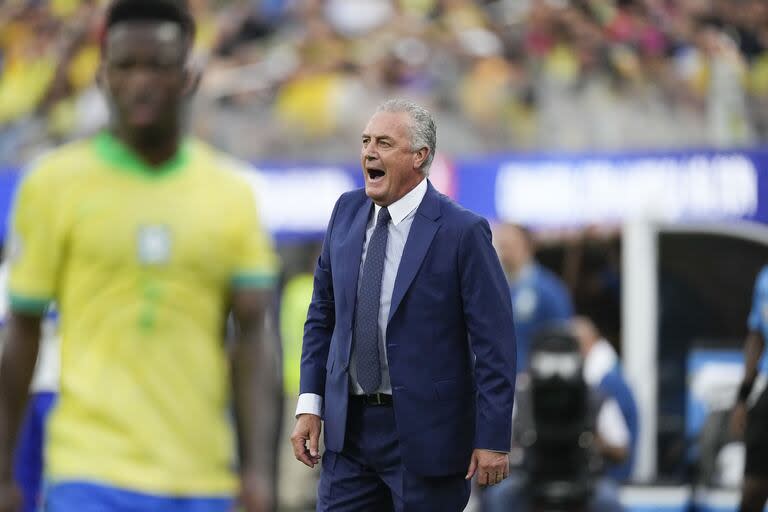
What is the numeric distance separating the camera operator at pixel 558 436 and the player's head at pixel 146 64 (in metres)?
6.01

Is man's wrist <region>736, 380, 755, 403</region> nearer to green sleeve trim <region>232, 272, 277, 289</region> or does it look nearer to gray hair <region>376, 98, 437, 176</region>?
gray hair <region>376, 98, 437, 176</region>

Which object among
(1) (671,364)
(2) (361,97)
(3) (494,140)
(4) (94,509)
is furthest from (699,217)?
(4) (94,509)

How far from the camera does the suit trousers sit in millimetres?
5103

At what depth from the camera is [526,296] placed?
1023 cm

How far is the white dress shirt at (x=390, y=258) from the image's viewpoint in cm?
513

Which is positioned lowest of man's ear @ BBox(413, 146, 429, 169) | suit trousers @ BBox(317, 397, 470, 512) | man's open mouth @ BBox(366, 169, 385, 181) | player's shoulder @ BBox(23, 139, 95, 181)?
suit trousers @ BBox(317, 397, 470, 512)

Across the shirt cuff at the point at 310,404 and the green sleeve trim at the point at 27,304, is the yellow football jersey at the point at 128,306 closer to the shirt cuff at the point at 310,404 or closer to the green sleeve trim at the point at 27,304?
the green sleeve trim at the point at 27,304

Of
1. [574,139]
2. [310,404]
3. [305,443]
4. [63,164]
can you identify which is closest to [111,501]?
[63,164]

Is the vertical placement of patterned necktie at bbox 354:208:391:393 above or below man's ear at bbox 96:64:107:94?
below

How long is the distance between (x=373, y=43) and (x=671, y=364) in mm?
4211

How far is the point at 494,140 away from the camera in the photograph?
13211 millimetres

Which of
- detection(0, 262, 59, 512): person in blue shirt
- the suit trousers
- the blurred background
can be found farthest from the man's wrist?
detection(0, 262, 59, 512): person in blue shirt

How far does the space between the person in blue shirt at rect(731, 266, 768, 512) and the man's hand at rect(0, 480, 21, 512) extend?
5.15 m

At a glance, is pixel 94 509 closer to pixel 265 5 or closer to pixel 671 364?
pixel 671 364
